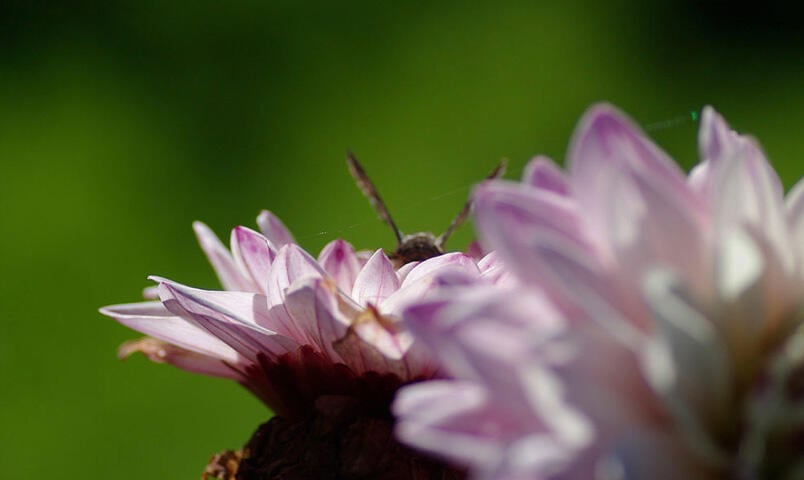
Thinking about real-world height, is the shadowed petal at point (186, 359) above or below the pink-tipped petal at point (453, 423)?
below

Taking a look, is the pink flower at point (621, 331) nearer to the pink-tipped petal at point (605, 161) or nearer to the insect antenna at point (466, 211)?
the pink-tipped petal at point (605, 161)

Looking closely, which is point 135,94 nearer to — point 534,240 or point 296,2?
point 296,2

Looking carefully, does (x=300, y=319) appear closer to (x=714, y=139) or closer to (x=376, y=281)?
(x=376, y=281)

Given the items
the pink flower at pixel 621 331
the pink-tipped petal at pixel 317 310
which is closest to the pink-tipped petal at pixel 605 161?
the pink flower at pixel 621 331

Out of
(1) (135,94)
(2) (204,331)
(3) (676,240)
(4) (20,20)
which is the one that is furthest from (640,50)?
(3) (676,240)

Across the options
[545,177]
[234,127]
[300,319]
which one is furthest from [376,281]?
[234,127]

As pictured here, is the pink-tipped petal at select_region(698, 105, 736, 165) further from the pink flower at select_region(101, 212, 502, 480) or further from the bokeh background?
the bokeh background
